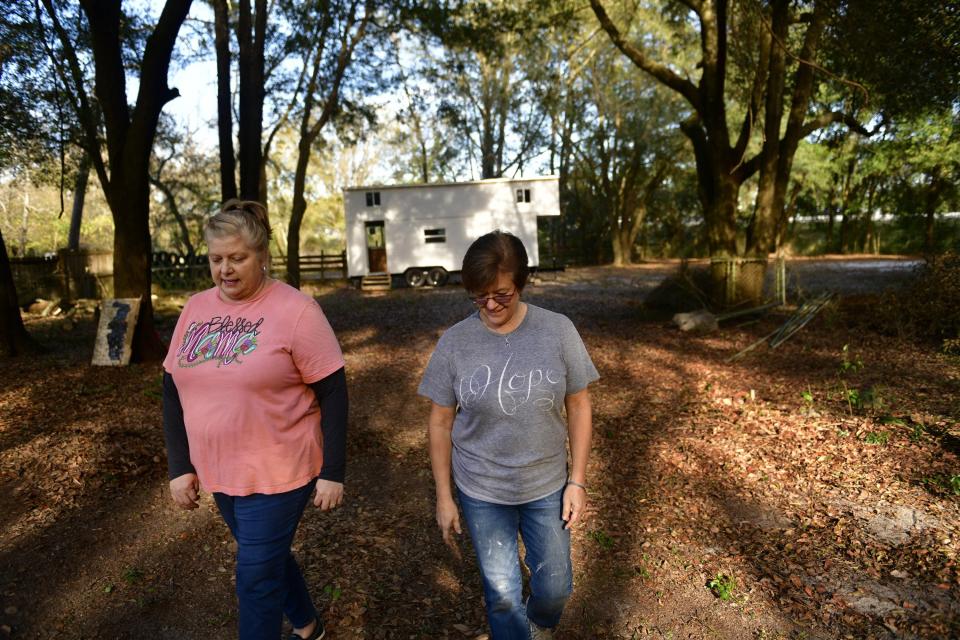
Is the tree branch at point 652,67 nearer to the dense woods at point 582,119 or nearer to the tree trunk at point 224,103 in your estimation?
the dense woods at point 582,119

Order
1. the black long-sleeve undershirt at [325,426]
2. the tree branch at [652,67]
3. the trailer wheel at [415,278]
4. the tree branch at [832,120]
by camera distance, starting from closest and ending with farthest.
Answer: the black long-sleeve undershirt at [325,426] < the tree branch at [652,67] < the tree branch at [832,120] < the trailer wheel at [415,278]

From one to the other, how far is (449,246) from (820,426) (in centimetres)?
1787

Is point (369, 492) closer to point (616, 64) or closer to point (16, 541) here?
point (16, 541)

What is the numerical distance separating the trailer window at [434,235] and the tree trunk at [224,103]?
39.4 ft

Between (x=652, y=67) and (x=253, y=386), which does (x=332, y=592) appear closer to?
(x=253, y=386)

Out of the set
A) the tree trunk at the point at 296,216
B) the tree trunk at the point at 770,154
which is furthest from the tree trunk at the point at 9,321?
the tree trunk at the point at 770,154

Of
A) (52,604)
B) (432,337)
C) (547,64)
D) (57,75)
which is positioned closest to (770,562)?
(52,604)

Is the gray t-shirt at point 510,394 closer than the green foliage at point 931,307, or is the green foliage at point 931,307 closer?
the gray t-shirt at point 510,394

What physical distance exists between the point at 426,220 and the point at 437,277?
2.07 m

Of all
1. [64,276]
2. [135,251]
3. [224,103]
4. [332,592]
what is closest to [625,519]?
[332,592]

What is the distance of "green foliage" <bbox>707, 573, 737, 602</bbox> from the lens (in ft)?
11.1

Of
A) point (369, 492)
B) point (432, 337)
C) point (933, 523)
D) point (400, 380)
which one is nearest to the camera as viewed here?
point (933, 523)

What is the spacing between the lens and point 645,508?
4496 mm

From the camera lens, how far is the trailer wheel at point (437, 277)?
22688 millimetres
